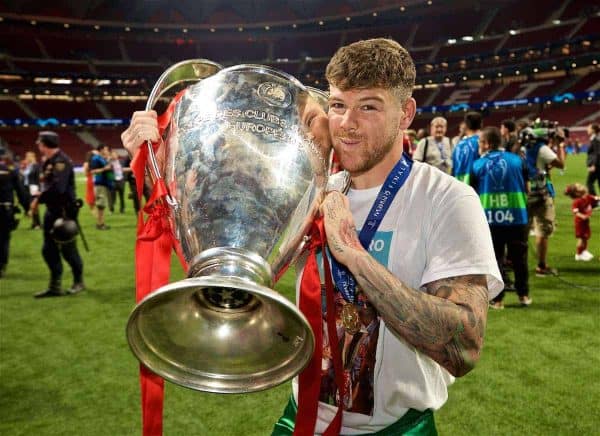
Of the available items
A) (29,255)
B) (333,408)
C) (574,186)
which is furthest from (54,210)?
(574,186)

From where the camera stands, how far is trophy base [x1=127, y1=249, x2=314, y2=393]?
108 centimetres

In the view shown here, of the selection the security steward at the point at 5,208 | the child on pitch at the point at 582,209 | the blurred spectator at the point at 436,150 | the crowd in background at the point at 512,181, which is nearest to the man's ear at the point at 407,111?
the crowd in background at the point at 512,181

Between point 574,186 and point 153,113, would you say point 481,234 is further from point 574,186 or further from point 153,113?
point 574,186

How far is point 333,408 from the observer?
1.44m

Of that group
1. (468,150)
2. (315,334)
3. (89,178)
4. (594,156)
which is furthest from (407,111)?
(89,178)

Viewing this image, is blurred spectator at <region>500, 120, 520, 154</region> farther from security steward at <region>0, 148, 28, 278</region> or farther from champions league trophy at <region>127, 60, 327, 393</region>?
security steward at <region>0, 148, 28, 278</region>

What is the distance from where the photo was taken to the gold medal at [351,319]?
1.40 metres

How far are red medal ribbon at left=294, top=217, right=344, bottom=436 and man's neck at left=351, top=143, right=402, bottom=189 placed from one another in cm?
26

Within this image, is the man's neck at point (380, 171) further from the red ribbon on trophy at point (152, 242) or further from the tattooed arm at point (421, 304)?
the red ribbon on trophy at point (152, 242)

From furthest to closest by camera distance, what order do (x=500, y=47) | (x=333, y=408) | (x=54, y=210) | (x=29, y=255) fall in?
(x=500, y=47) → (x=29, y=255) → (x=54, y=210) → (x=333, y=408)

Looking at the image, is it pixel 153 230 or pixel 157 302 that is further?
pixel 153 230

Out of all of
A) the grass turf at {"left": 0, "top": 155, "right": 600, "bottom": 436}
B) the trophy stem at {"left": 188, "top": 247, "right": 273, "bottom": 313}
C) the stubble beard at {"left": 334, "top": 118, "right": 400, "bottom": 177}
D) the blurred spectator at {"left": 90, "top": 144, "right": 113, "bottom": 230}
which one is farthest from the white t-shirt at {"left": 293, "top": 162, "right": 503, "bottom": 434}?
the blurred spectator at {"left": 90, "top": 144, "right": 113, "bottom": 230}

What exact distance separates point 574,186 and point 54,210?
6341mm

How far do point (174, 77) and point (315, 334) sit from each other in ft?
2.47
